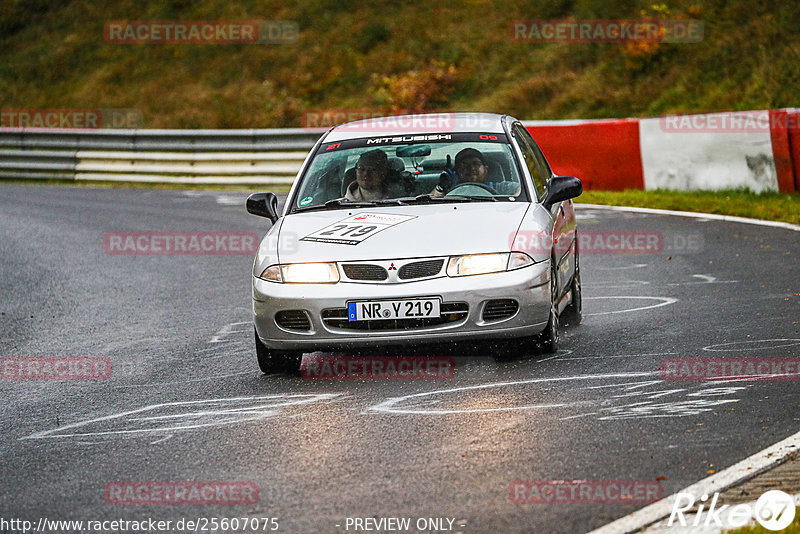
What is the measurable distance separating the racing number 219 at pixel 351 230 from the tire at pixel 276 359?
81 cm

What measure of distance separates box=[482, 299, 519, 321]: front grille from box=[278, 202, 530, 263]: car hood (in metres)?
0.33

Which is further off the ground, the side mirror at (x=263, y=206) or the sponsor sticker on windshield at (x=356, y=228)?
the side mirror at (x=263, y=206)

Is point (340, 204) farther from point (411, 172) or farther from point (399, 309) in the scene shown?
point (399, 309)

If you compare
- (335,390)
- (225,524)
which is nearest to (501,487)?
(225,524)

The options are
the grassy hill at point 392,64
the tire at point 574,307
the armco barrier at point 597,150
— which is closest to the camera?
the tire at point 574,307

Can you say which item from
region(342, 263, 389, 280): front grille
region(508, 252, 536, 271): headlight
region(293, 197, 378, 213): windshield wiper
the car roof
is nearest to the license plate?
region(342, 263, 389, 280): front grille

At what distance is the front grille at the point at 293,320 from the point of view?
7.41m

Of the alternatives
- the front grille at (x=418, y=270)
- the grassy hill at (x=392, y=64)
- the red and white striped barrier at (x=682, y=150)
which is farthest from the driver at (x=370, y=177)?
the grassy hill at (x=392, y=64)

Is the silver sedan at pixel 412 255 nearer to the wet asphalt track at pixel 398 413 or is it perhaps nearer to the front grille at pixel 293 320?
the front grille at pixel 293 320

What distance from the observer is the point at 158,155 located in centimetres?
2312

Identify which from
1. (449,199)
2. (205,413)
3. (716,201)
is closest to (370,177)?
(449,199)

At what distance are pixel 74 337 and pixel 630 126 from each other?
10.7 m

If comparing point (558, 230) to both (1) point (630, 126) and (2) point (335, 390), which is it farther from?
(1) point (630, 126)

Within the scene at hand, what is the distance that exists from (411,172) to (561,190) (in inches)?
45.1
